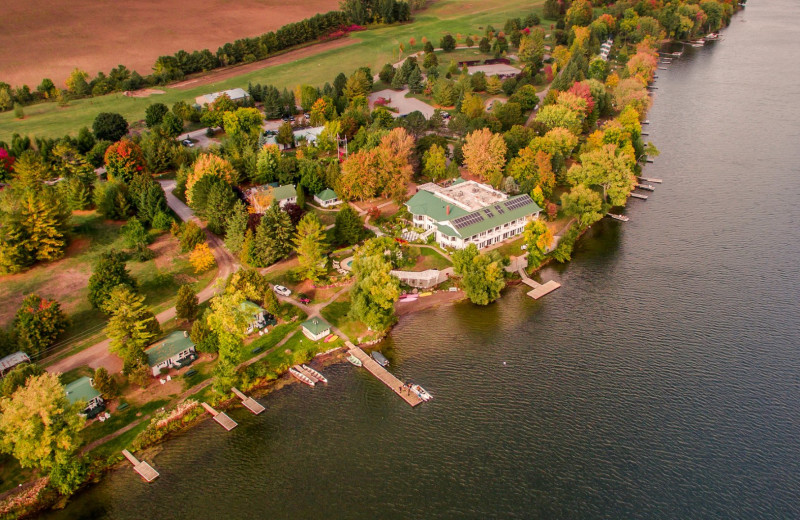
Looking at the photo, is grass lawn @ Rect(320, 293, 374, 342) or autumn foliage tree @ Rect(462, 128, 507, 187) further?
autumn foliage tree @ Rect(462, 128, 507, 187)

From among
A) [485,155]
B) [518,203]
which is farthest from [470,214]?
[485,155]

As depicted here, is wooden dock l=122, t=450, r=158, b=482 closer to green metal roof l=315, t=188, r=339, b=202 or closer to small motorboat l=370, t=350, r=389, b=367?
small motorboat l=370, t=350, r=389, b=367

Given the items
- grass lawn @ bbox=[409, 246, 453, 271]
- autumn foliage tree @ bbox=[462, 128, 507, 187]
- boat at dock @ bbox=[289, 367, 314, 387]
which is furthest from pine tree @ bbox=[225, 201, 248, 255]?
autumn foliage tree @ bbox=[462, 128, 507, 187]

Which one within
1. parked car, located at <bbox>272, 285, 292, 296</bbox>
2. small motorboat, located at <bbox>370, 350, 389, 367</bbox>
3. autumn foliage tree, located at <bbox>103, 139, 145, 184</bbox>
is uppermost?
autumn foliage tree, located at <bbox>103, 139, 145, 184</bbox>

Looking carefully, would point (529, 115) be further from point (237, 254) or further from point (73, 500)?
point (73, 500)

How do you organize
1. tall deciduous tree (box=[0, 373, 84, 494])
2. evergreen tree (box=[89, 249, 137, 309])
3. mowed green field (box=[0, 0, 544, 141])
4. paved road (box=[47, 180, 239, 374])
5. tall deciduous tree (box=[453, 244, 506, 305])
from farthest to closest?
mowed green field (box=[0, 0, 544, 141]), tall deciduous tree (box=[453, 244, 506, 305]), evergreen tree (box=[89, 249, 137, 309]), paved road (box=[47, 180, 239, 374]), tall deciduous tree (box=[0, 373, 84, 494])

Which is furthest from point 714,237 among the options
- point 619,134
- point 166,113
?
point 166,113

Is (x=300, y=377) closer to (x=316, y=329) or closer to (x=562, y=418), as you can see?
(x=316, y=329)
